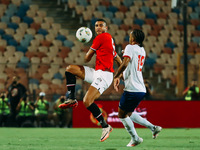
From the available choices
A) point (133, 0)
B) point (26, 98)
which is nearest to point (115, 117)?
point (26, 98)

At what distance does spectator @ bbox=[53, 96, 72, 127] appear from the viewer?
16.6m

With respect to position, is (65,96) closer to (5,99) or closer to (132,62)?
(5,99)

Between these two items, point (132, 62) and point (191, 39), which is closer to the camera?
point (132, 62)

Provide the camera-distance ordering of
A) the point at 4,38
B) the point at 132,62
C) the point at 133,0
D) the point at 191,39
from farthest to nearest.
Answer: the point at 133,0
the point at 191,39
the point at 4,38
the point at 132,62

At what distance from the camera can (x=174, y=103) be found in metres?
16.4

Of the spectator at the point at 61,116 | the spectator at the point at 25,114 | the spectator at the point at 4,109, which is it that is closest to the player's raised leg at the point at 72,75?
the spectator at the point at 61,116

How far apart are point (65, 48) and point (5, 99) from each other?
5.27 meters

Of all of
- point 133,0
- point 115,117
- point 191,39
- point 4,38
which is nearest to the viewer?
point 115,117

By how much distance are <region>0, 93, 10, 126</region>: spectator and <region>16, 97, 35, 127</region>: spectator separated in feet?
1.30

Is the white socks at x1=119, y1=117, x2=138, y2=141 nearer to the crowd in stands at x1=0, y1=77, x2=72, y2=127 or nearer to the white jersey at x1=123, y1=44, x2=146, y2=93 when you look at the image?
the white jersey at x1=123, y1=44, x2=146, y2=93

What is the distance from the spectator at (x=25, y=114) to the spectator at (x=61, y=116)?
0.84 m

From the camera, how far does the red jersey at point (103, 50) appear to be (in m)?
8.20

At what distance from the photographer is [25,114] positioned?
16.7 meters

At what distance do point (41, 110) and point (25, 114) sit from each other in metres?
0.61
